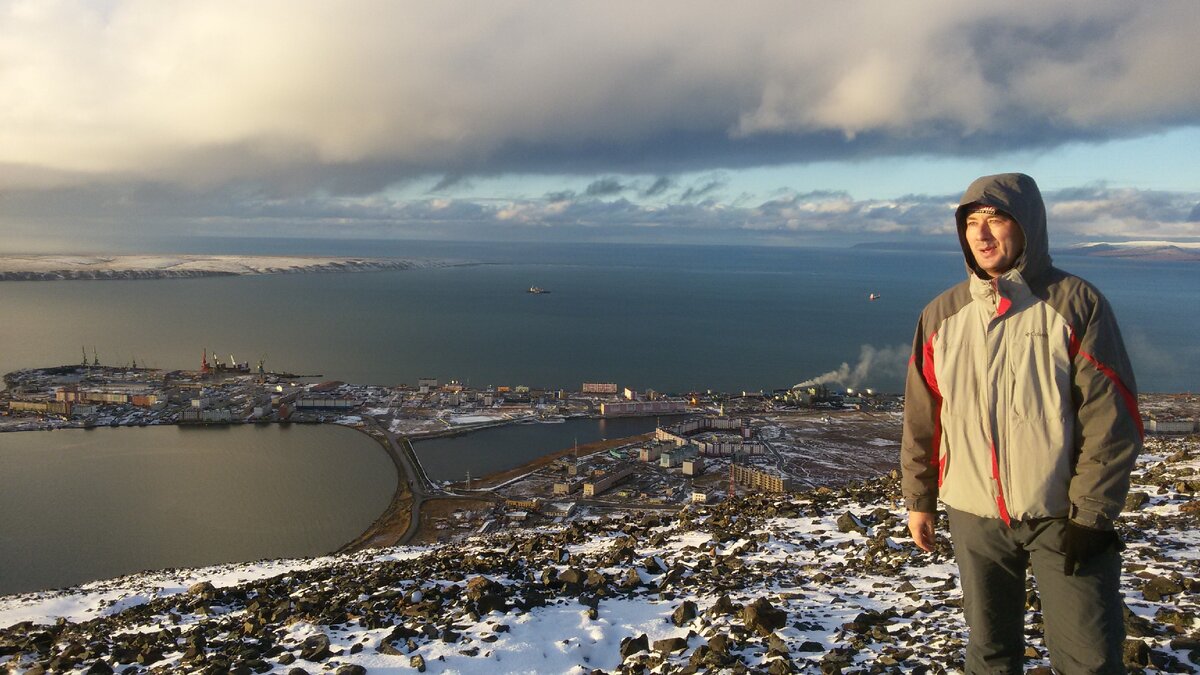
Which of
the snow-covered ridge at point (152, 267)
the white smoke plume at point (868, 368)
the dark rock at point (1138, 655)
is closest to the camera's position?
the dark rock at point (1138, 655)

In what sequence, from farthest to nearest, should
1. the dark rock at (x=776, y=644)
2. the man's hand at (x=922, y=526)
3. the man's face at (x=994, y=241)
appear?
the dark rock at (x=776, y=644) < the man's hand at (x=922, y=526) < the man's face at (x=994, y=241)

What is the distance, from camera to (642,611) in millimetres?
4809

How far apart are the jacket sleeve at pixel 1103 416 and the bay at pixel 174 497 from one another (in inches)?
803

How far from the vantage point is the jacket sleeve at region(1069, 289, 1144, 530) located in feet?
Answer: 6.27

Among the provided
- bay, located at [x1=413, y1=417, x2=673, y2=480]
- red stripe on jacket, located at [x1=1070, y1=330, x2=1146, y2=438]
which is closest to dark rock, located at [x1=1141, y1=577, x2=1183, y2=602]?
red stripe on jacket, located at [x1=1070, y1=330, x2=1146, y2=438]

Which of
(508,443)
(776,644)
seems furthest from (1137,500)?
(508,443)

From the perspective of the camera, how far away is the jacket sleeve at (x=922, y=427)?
2.37 meters

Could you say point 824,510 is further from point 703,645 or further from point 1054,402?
point 1054,402

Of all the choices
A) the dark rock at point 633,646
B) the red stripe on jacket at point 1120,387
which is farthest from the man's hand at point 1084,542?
the dark rock at point 633,646

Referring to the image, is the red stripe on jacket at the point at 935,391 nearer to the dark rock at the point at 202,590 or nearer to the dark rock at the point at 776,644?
the dark rock at the point at 776,644

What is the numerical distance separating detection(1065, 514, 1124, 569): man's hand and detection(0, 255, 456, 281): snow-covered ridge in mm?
177252

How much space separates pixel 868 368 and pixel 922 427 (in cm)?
5570

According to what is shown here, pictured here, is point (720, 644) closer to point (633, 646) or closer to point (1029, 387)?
point (633, 646)

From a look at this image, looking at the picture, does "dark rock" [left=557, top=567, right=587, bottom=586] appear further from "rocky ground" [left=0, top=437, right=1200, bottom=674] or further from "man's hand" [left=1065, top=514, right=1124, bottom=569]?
"man's hand" [left=1065, top=514, right=1124, bottom=569]
